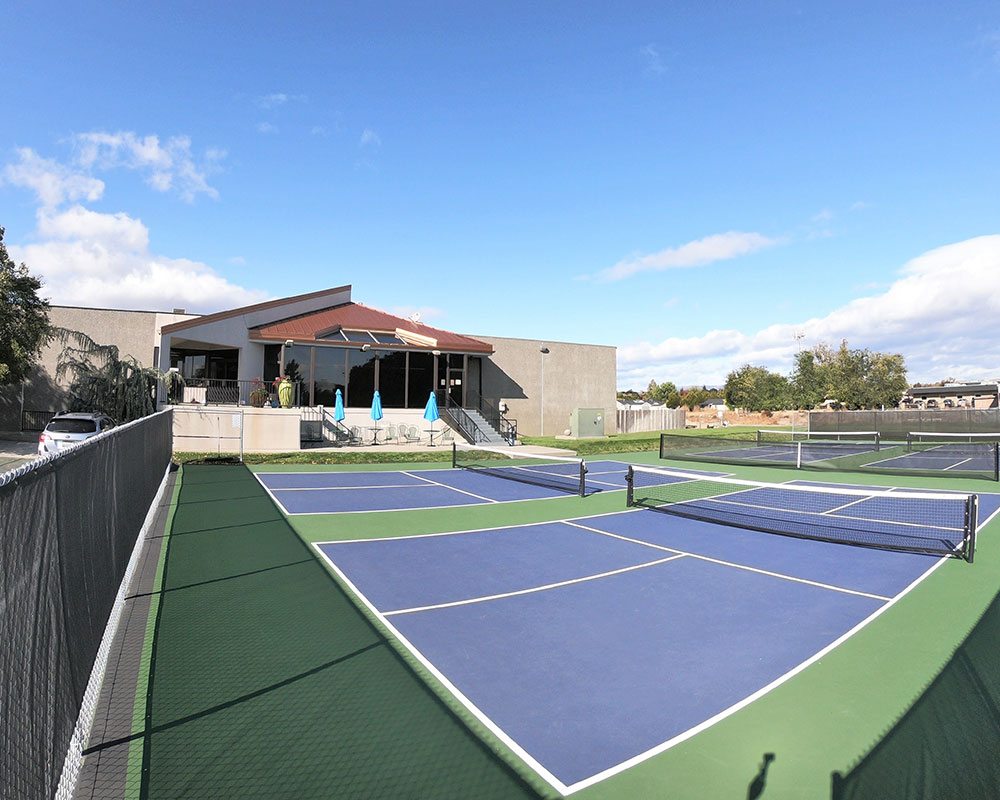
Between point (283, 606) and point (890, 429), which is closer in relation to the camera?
point (283, 606)

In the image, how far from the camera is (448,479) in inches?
703

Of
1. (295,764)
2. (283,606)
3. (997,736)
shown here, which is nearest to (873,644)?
(997,736)

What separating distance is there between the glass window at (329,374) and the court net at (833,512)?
60.6ft

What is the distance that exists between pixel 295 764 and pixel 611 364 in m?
39.7

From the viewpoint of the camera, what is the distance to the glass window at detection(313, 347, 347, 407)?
29.1 metres

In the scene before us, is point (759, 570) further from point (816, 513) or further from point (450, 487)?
point (450, 487)

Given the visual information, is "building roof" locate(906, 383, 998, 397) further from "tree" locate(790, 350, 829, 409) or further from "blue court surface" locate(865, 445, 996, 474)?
"blue court surface" locate(865, 445, 996, 474)

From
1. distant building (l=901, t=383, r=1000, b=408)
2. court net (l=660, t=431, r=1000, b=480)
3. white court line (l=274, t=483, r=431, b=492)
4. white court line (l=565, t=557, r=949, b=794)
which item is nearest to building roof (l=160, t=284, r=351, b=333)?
white court line (l=274, t=483, r=431, b=492)

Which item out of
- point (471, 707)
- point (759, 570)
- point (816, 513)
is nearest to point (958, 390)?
point (816, 513)

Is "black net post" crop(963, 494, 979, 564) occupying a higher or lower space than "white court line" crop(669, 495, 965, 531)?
higher

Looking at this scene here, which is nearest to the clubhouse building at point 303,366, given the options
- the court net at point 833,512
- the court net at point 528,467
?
the court net at point 528,467

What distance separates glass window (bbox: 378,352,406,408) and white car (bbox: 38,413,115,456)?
14326 mm

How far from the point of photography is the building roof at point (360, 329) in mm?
28719

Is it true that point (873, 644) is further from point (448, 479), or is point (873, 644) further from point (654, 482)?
point (448, 479)
